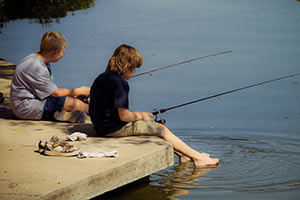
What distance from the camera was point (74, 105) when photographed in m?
6.93

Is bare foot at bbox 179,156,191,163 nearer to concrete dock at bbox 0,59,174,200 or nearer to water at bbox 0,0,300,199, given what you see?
water at bbox 0,0,300,199

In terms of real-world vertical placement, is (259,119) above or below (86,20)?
below

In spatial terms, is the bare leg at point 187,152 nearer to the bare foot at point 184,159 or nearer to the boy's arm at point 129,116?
the bare foot at point 184,159

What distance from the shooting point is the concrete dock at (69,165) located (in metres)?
4.81

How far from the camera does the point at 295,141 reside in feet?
24.9

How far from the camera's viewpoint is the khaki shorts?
6055 millimetres

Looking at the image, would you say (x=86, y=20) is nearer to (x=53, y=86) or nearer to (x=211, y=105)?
(x=211, y=105)

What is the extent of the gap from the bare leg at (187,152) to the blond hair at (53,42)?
1.40 metres

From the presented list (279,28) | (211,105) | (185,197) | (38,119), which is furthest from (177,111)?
(279,28)

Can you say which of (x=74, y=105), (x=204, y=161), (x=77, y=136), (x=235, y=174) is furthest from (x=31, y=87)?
(x=235, y=174)

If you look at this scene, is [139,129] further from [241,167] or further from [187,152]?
[241,167]

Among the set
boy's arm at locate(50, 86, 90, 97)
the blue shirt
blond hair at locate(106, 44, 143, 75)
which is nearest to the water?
the blue shirt

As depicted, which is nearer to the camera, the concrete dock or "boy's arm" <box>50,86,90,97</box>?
the concrete dock

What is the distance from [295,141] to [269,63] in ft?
14.1
